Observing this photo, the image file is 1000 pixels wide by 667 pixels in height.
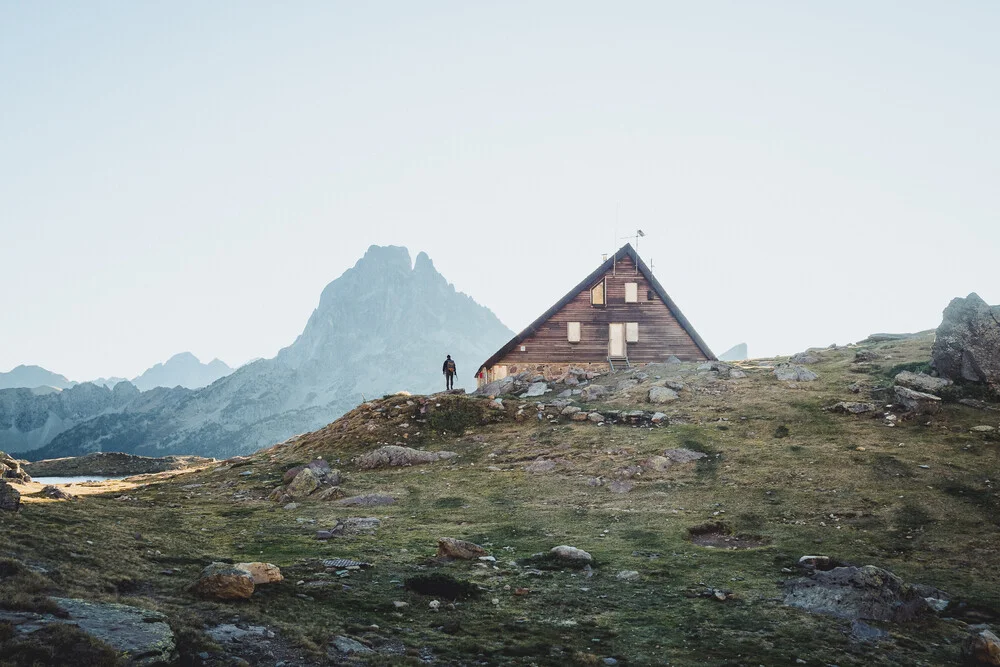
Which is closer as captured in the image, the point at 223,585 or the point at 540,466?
the point at 223,585

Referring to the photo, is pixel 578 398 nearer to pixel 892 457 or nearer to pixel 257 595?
pixel 892 457

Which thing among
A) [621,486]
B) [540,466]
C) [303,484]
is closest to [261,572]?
[303,484]

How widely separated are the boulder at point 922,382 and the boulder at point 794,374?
14.1ft

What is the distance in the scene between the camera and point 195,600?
7520 millimetres

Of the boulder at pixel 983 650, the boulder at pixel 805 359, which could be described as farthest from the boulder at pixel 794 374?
the boulder at pixel 983 650

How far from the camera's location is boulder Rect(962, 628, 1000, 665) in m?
7.14

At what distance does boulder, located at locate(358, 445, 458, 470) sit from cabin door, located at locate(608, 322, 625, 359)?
20.3 metres

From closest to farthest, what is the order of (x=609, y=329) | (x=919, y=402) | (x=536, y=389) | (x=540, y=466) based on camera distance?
(x=919, y=402) → (x=540, y=466) → (x=536, y=389) → (x=609, y=329)

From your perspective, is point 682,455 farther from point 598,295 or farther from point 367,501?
point 598,295

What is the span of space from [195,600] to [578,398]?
2305 cm

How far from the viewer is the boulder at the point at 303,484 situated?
19.5m

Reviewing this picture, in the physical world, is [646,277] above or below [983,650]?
above

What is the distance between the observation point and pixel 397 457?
928 inches

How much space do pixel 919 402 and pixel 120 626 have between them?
23001 millimetres
